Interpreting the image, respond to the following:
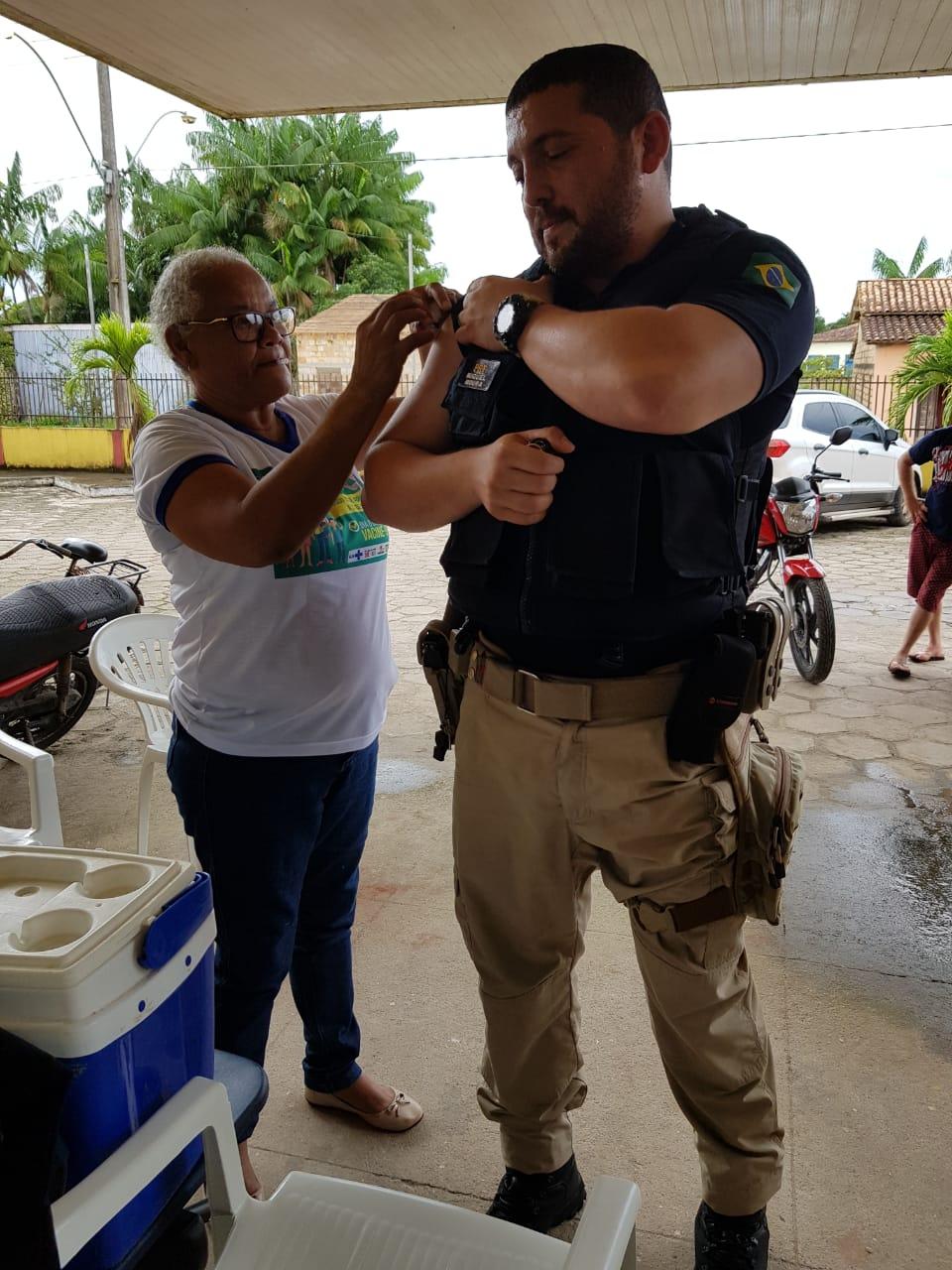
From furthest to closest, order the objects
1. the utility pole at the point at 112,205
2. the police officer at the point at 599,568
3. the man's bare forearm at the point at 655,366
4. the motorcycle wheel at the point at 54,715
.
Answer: the utility pole at the point at 112,205 → the motorcycle wheel at the point at 54,715 → the police officer at the point at 599,568 → the man's bare forearm at the point at 655,366

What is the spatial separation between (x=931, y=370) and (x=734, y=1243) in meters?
10.3

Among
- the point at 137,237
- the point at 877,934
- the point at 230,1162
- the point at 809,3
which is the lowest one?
the point at 877,934

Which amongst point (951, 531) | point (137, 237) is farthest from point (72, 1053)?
point (137, 237)

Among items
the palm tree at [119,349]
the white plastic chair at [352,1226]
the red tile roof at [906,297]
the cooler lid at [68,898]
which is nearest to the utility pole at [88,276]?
the palm tree at [119,349]

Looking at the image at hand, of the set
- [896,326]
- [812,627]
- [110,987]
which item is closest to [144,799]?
[110,987]

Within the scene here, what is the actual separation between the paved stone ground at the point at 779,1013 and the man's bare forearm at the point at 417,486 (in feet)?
4.36

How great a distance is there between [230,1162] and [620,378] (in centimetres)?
103

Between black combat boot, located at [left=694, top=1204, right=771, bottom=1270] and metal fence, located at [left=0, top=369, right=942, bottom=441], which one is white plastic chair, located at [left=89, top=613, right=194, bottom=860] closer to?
black combat boot, located at [left=694, top=1204, right=771, bottom=1270]

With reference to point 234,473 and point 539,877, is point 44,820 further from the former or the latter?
point 539,877

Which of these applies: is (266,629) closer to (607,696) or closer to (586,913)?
(607,696)

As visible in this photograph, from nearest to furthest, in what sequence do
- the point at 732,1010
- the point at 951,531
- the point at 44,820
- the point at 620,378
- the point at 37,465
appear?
the point at 620,378, the point at 732,1010, the point at 44,820, the point at 951,531, the point at 37,465

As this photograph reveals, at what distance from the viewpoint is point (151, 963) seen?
3.06 feet

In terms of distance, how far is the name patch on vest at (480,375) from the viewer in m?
1.49

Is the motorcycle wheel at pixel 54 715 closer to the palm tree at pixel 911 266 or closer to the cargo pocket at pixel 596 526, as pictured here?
the cargo pocket at pixel 596 526
